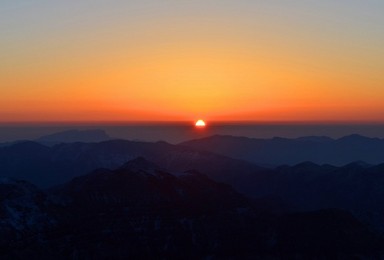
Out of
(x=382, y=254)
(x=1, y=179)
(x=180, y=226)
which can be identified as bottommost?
(x=382, y=254)

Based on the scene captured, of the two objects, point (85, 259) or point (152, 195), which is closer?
point (85, 259)

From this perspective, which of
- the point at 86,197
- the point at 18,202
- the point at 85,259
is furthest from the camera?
the point at 86,197

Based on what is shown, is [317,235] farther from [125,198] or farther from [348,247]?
[125,198]

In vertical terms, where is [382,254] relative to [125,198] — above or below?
below

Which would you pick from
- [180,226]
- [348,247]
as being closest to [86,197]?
[180,226]

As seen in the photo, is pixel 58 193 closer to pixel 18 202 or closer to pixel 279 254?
pixel 18 202

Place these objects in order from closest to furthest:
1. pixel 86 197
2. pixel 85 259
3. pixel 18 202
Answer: pixel 85 259 → pixel 18 202 → pixel 86 197
